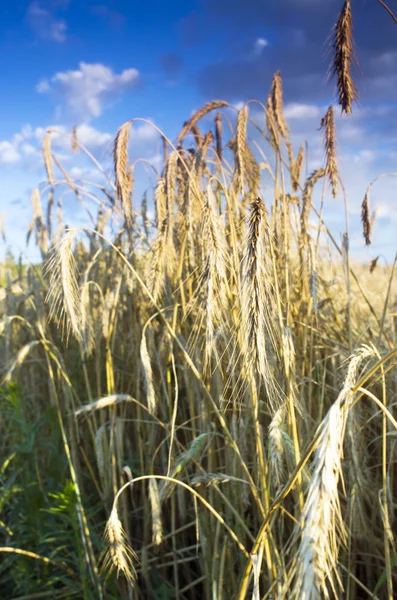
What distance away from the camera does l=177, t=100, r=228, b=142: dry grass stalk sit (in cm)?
216

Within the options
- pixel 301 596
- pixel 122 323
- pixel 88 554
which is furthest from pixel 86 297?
pixel 301 596

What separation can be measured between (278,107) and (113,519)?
1.51 meters

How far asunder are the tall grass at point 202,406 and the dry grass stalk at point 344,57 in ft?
0.07

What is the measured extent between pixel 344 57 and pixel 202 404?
1.09 metres

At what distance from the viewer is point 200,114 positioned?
7.39 ft

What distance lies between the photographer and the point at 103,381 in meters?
2.71

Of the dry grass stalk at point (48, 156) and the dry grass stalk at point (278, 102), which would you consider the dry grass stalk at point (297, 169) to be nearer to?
the dry grass stalk at point (278, 102)

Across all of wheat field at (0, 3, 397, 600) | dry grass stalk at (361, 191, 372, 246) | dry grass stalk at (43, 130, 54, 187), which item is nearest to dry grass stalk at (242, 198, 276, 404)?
wheat field at (0, 3, 397, 600)

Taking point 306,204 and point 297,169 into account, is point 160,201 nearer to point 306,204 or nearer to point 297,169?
point 306,204

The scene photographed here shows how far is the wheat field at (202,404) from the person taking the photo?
4.23ft

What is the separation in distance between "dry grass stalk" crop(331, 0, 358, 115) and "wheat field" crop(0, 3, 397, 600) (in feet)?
0.04

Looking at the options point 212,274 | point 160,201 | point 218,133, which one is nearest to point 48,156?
point 218,133

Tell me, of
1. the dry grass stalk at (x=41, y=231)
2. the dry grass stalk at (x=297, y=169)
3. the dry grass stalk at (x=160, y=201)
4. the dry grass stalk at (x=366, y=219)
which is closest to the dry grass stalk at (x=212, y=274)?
the dry grass stalk at (x=160, y=201)

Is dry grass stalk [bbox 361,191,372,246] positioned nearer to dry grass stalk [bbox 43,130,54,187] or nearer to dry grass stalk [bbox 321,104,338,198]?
dry grass stalk [bbox 321,104,338,198]
